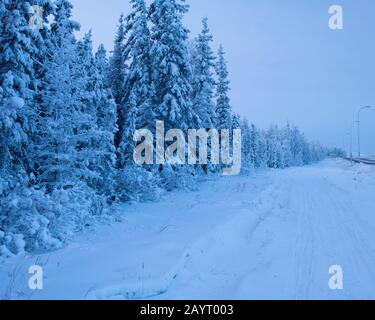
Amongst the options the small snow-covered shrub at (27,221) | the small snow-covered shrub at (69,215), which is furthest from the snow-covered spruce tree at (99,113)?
the small snow-covered shrub at (27,221)

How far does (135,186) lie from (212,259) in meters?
9.47

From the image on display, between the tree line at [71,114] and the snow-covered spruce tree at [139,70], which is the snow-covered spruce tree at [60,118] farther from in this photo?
the snow-covered spruce tree at [139,70]

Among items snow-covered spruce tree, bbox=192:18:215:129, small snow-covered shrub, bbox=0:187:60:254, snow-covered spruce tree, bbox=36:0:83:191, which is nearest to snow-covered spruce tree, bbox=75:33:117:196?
snow-covered spruce tree, bbox=36:0:83:191

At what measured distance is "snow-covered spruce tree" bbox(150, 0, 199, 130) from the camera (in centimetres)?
2169

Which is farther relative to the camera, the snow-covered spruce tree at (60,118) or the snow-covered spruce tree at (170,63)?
the snow-covered spruce tree at (170,63)

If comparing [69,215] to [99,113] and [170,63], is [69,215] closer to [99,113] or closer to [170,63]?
[99,113]

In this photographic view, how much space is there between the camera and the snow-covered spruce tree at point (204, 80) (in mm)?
30109

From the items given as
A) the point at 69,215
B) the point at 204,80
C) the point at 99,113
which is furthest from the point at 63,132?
the point at 204,80

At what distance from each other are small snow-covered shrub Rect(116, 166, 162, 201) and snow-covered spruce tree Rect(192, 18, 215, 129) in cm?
1337

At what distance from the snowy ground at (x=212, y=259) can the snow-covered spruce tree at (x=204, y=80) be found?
57.7 ft

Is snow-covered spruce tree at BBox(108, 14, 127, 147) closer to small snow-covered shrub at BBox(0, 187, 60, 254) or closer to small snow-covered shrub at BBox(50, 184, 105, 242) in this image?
small snow-covered shrub at BBox(50, 184, 105, 242)
